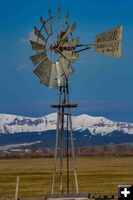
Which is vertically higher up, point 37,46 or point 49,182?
point 49,182

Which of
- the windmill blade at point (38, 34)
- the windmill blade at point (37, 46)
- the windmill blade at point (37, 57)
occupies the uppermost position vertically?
the windmill blade at point (38, 34)

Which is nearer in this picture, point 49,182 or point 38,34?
point 38,34

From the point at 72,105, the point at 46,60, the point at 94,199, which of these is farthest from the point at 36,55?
the point at 94,199

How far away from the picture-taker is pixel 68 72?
3575 centimetres

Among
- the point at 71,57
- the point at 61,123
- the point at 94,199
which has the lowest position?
the point at 94,199

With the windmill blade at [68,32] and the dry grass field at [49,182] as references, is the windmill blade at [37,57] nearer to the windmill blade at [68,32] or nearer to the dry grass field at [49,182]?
the windmill blade at [68,32]

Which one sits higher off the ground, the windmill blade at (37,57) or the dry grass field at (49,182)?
the dry grass field at (49,182)

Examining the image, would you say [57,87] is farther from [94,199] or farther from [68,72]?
[94,199]

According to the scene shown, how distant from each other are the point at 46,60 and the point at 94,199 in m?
7.11

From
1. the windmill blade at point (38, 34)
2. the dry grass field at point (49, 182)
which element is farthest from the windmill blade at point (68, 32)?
the dry grass field at point (49, 182)

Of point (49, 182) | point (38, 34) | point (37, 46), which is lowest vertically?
point (37, 46)

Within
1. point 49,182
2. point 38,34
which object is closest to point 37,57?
point 38,34

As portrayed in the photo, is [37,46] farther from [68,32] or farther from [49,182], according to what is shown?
[49,182]

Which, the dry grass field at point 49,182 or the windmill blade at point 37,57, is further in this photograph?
the dry grass field at point 49,182
